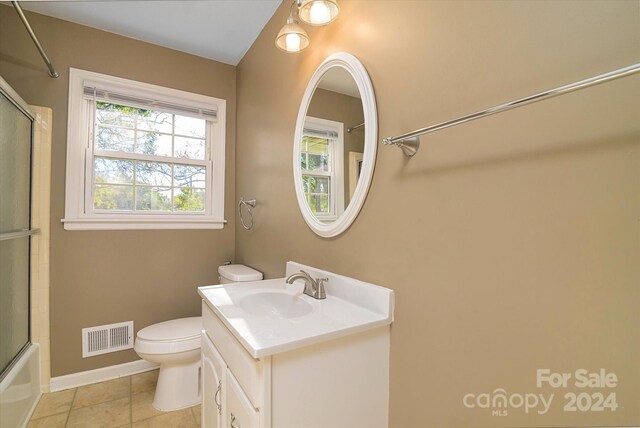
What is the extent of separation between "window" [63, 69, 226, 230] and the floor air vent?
0.74 metres

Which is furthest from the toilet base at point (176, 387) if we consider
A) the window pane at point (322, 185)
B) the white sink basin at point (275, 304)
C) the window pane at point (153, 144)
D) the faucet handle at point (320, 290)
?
the window pane at point (153, 144)

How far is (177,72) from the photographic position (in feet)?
7.90

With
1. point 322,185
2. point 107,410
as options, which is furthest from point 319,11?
point 107,410

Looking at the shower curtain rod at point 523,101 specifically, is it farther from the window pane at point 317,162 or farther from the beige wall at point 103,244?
the beige wall at point 103,244

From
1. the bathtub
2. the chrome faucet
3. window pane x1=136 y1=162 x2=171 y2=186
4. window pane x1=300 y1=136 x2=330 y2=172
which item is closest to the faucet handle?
the chrome faucet

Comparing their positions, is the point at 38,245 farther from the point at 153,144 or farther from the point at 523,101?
the point at 523,101

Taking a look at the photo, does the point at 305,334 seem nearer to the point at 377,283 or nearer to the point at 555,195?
the point at 377,283

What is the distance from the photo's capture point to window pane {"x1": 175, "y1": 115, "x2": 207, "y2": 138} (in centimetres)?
246

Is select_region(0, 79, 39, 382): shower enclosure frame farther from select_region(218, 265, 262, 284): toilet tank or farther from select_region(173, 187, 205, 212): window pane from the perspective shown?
select_region(218, 265, 262, 284): toilet tank

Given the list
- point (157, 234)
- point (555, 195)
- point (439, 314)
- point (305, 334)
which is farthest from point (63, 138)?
point (555, 195)

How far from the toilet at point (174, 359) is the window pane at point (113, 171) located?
114cm

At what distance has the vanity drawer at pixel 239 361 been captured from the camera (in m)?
0.84

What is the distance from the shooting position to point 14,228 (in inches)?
67.4

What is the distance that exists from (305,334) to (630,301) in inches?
29.3
